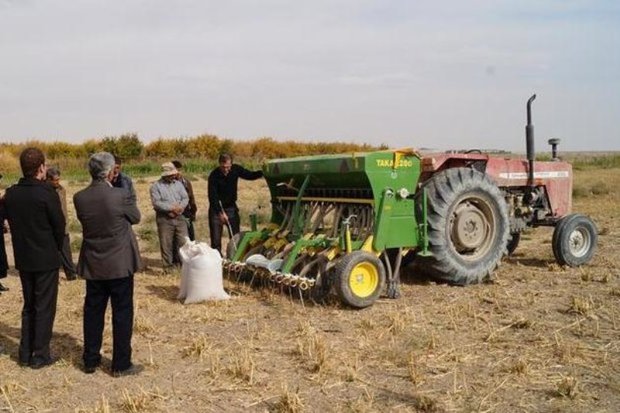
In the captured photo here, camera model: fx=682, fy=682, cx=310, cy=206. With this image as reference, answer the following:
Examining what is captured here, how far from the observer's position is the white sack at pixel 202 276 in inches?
288

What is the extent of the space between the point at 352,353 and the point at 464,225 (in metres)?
3.13

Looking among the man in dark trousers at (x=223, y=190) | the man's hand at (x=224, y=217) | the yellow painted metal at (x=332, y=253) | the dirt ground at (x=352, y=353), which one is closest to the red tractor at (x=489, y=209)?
the dirt ground at (x=352, y=353)

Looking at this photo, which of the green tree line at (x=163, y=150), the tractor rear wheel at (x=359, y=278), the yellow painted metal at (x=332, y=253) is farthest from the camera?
the green tree line at (x=163, y=150)

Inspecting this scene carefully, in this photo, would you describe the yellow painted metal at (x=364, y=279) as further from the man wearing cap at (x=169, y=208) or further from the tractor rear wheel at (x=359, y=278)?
the man wearing cap at (x=169, y=208)

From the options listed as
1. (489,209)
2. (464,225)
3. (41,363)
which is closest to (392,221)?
(464,225)

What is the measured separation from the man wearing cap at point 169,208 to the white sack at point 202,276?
5.49 ft

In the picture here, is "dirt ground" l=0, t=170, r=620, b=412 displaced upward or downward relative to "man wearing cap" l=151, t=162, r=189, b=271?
downward

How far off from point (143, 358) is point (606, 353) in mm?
3707

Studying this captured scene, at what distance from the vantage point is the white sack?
24.0ft

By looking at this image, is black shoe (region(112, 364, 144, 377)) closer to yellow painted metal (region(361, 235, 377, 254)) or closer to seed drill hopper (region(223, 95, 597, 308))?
seed drill hopper (region(223, 95, 597, 308))

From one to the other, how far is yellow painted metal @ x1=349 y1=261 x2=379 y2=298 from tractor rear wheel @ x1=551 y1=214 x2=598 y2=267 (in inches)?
126

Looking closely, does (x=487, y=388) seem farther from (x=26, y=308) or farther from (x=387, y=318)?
(x=26, y=308)

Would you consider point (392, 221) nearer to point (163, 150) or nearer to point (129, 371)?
point (129, 371)

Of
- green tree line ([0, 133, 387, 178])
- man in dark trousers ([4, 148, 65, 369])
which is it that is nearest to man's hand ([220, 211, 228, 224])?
man in dark trousers ([4, 148, 65, 369])
